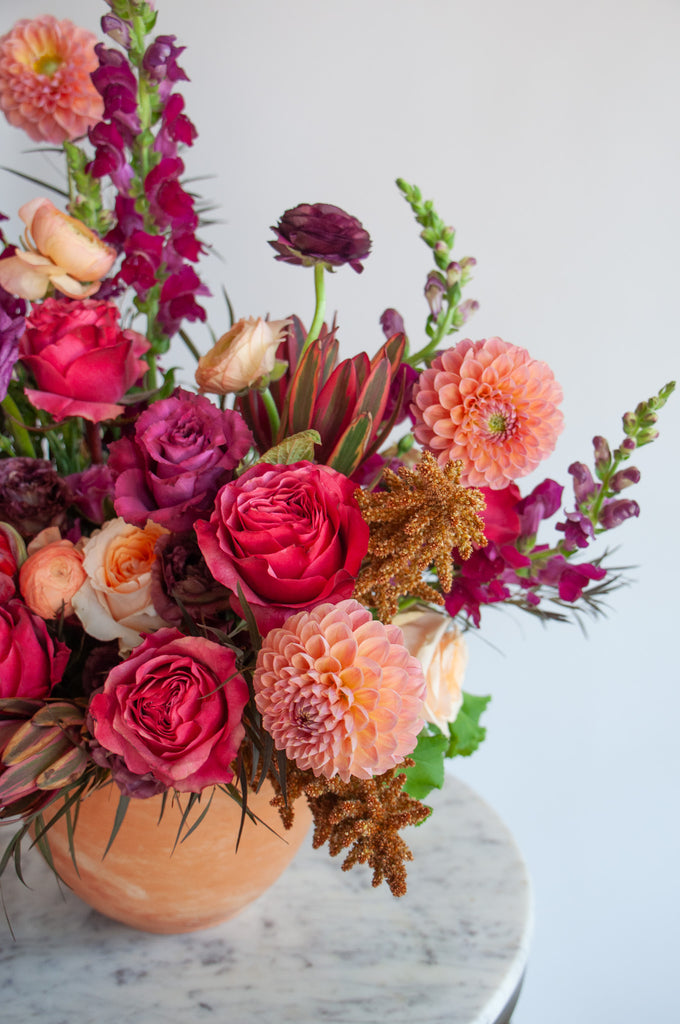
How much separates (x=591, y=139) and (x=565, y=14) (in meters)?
0.14

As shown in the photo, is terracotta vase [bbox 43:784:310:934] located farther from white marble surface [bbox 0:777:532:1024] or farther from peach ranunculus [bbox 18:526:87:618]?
peach ranunculus [bbox 18:526:87:618]

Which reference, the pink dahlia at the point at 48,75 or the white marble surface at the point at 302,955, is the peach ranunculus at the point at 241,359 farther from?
the white marble surface at the point at 302,955

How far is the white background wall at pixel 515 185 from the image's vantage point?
0.90 m

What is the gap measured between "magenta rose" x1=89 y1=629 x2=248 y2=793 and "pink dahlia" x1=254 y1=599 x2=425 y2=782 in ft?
0.11

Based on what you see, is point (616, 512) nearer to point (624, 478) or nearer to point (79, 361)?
point (624, 478)

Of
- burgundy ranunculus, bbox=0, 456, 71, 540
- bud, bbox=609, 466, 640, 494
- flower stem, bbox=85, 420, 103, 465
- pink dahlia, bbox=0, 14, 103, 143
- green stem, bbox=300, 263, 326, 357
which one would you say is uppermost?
pink dahlia, bbox=0, 14, 103, 143

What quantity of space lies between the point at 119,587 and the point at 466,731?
0.34 m

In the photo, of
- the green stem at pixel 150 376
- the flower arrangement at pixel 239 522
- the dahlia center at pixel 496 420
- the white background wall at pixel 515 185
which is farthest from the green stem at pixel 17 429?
the white background wall at pixel 515 185

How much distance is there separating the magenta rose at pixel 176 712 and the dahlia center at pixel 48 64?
0.56 meters

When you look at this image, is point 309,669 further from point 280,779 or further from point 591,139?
point 591,139

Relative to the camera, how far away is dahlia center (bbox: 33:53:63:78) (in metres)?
0.69

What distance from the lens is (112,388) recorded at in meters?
0.53

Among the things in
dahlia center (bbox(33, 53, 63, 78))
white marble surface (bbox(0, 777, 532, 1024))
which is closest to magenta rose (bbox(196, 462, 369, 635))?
white marble surface (bbox(0, 777, 532, 1024))

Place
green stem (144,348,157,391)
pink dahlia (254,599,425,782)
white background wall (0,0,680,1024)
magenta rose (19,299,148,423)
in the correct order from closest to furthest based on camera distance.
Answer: pink dahlia (254,599,425,782), magenta rose (19,299,148,423), green stem (144,348,157,391), white background wall (0,0,680,1024)
